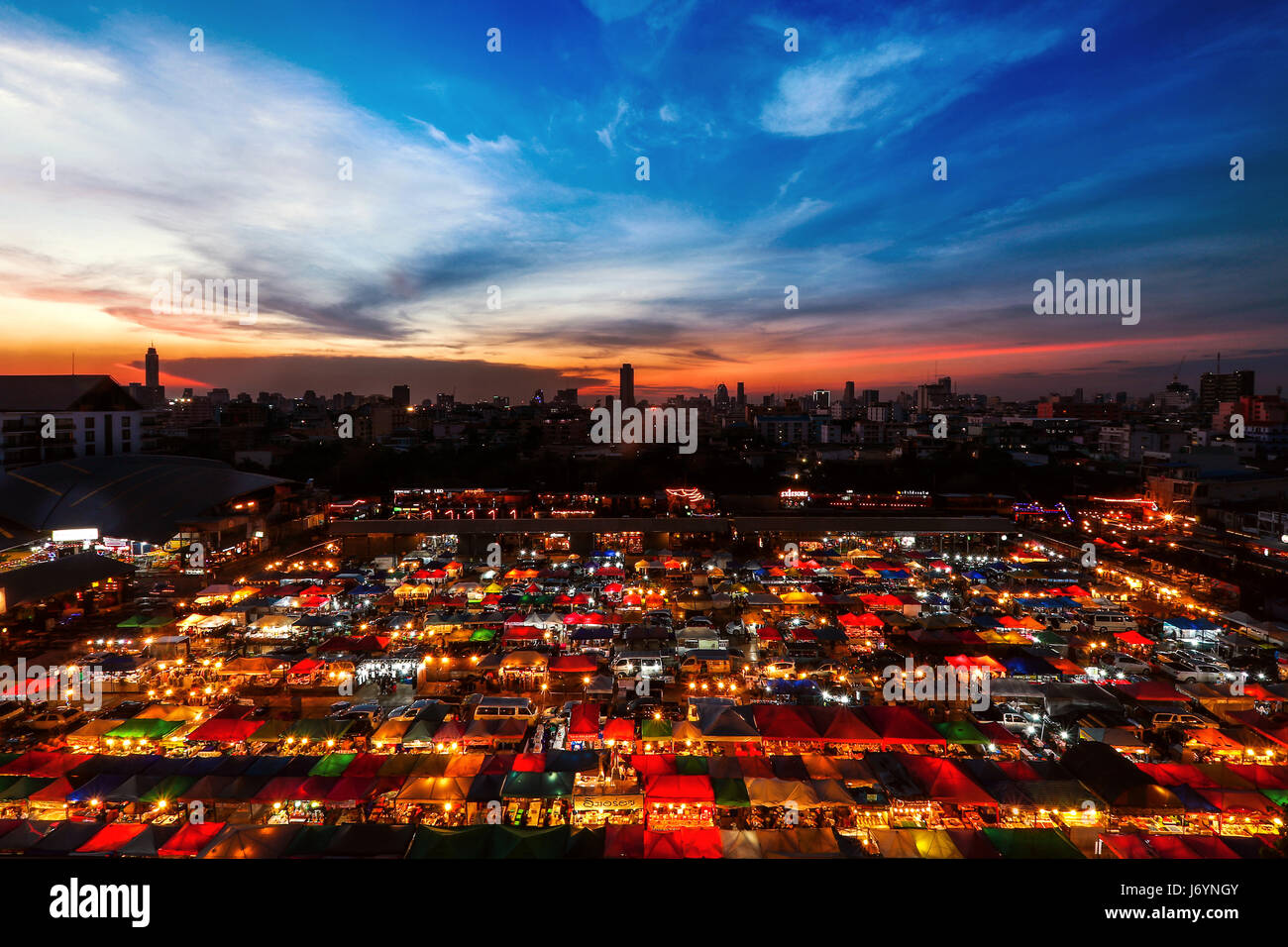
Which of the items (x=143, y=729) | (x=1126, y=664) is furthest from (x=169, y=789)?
(x=1126, y=664)

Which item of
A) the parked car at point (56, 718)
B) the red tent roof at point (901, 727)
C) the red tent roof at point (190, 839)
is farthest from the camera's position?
the parked car at point (56, 718)

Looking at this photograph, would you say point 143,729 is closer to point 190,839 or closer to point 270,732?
point 270,732

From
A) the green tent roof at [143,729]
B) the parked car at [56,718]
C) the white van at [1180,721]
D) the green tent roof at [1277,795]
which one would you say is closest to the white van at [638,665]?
the green tent roof at [143,729]

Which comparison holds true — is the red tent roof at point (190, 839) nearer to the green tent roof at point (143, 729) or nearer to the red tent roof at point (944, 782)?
the green tent roof at point (143, 729)

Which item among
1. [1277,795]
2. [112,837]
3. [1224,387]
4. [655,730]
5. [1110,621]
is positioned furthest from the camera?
[1224,387]

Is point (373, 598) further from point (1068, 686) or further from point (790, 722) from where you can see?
point (1068, 686)

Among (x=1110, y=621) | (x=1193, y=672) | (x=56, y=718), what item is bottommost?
(x=56, y=718)

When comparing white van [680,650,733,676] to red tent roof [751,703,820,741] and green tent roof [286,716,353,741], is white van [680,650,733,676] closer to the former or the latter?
red tent roof [751,703,820,741]
